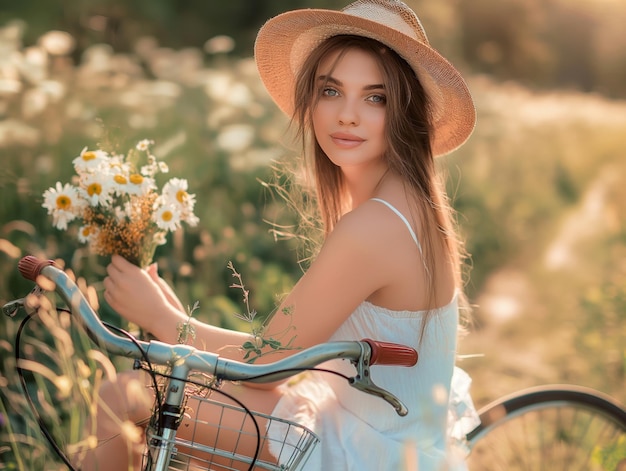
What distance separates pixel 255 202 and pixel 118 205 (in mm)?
3310

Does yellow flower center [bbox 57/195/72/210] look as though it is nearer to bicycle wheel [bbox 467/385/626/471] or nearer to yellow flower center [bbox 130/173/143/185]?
yellow flower center [bbox 130/173/143/185]

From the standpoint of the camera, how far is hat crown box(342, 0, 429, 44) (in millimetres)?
2615

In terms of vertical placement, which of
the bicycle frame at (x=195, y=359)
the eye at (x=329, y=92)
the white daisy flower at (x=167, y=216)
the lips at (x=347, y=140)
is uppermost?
the eye at (x=329, y=92)

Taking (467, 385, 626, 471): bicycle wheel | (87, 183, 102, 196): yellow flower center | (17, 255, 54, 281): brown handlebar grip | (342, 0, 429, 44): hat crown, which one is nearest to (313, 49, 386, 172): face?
(342, 0, 429, 44): hat crown

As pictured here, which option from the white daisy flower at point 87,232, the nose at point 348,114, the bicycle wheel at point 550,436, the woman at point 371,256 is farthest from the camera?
the bicycle wheel at point 550,436

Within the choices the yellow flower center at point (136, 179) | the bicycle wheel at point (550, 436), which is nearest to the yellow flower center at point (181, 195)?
the yellow flower center at point (136, 179)

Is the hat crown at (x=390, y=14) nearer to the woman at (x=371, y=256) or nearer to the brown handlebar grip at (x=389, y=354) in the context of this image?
the woman at (x=371, y=256)

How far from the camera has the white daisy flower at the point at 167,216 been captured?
248cm

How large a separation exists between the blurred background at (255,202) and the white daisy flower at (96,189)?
208 millimetres

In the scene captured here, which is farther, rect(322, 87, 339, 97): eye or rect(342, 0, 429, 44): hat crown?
rect(322, 87, 339, 97): eye

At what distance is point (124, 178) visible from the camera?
245 centimetres

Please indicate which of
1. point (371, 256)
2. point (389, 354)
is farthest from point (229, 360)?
point (371, 256)

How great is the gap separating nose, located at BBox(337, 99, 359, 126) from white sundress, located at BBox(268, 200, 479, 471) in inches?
13.2

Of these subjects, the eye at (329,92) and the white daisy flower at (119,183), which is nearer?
the white daisy flower at (119,183)
